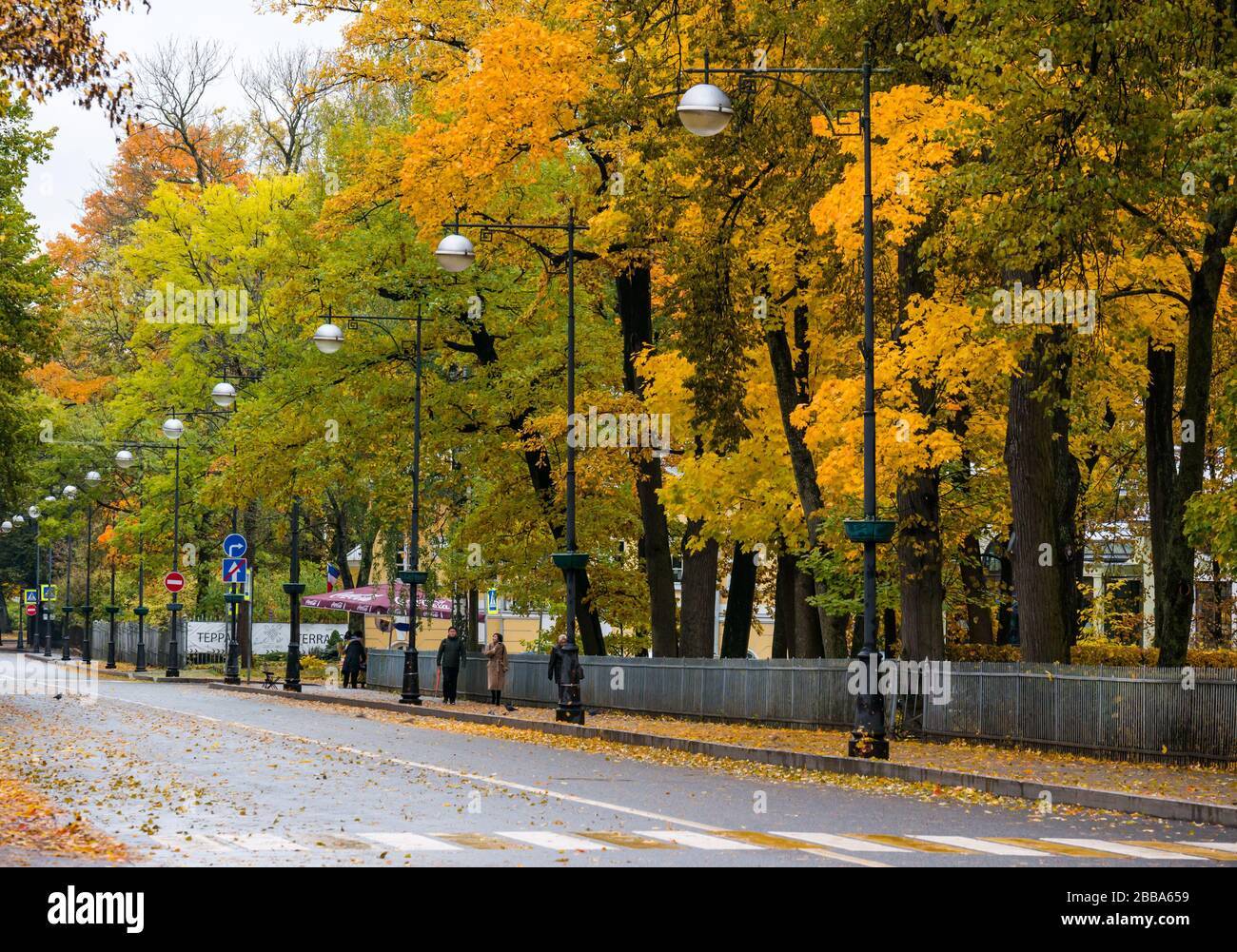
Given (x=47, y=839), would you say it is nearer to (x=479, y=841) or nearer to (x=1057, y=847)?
(x=479, y=841)

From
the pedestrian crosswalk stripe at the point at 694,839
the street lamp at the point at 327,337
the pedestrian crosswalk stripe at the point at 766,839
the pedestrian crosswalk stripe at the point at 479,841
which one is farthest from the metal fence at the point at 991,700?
the pedestrian crosswalk stripe at the point at 479,841

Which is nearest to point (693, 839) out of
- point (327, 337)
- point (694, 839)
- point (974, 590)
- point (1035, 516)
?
point (694, 839)

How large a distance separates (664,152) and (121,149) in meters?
57.6

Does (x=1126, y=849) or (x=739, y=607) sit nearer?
(x=1126, y=849)

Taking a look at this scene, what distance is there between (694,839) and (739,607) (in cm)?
2826

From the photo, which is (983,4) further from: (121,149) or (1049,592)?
(121,149)

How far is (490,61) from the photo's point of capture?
33719 millimetres

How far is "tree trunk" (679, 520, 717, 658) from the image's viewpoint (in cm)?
3797

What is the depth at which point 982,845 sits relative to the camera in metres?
14.6

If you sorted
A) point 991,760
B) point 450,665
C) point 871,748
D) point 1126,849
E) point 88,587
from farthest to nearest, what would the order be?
point 88,587, point 450,665, point 991,760, point 871,748, point 1126,849

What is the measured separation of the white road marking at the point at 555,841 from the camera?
45.1 ft

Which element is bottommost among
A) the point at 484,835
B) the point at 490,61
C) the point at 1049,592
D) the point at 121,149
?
the point at 484,835

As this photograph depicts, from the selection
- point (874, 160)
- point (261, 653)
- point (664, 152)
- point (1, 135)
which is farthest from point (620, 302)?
point (261, 653)

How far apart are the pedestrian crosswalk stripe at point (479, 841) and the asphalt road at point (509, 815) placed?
22 mm
